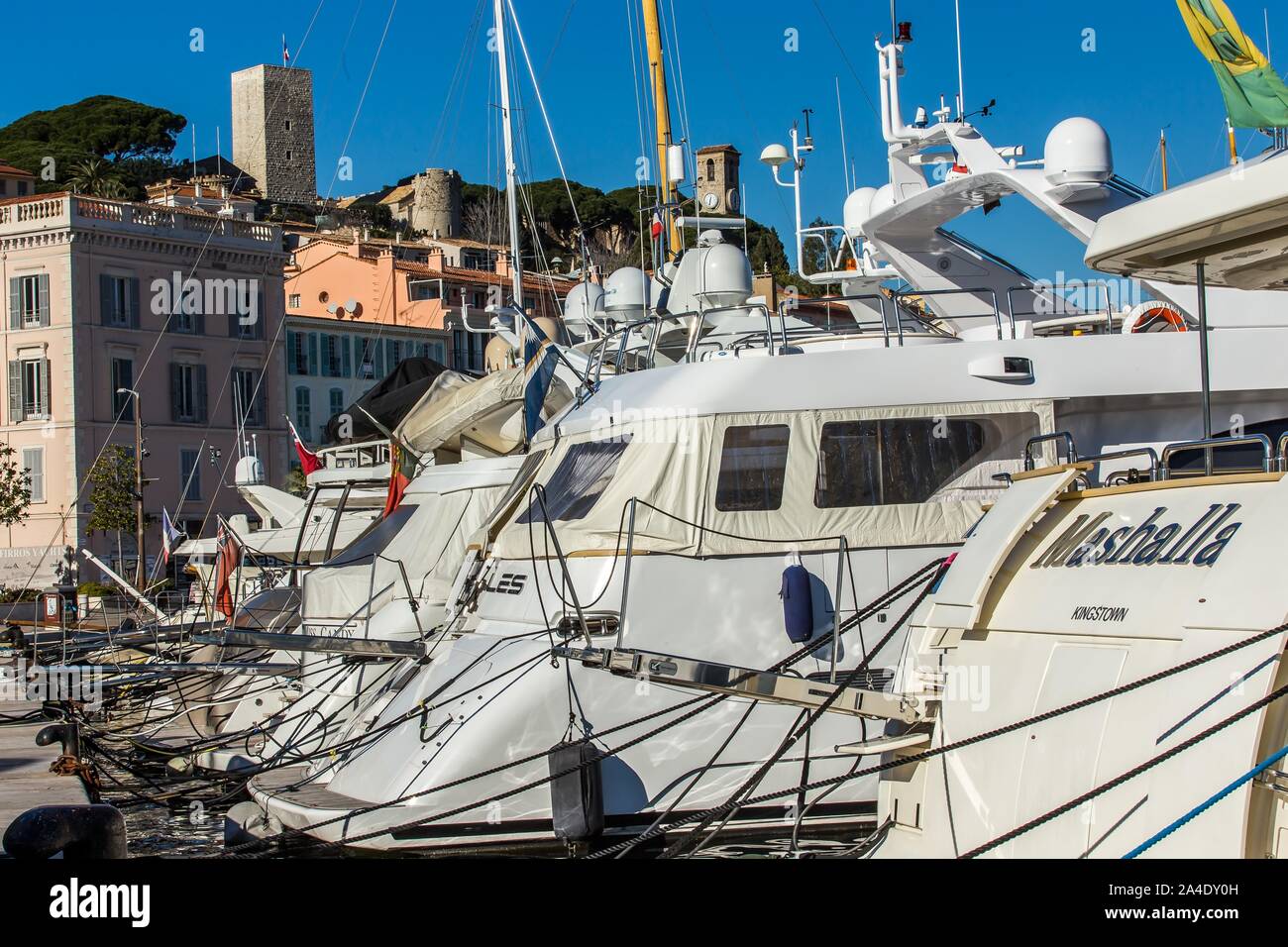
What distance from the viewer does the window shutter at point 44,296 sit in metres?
47.6

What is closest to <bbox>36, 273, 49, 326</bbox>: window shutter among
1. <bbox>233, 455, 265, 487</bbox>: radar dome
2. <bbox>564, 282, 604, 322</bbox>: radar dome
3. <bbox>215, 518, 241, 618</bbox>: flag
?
<bbox>233, 455, 265, 487</bbox>: radar dome

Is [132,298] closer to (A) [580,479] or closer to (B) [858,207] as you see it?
(B) [858,207]

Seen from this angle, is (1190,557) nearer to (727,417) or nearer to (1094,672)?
(1094,672)

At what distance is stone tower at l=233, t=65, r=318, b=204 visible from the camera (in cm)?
11394

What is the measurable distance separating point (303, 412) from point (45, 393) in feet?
37.9

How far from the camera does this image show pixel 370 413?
2159 cm

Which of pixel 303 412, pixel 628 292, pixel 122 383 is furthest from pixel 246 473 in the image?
pixel 303 412

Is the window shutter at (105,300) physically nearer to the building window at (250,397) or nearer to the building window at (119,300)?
the building window at (119,300)

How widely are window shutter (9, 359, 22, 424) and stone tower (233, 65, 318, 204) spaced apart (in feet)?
217

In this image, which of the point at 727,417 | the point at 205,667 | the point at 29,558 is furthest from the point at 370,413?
the point at 29,558

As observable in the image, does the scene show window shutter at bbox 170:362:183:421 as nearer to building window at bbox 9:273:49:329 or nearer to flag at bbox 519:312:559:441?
building window at bbox 9:273:49:329
